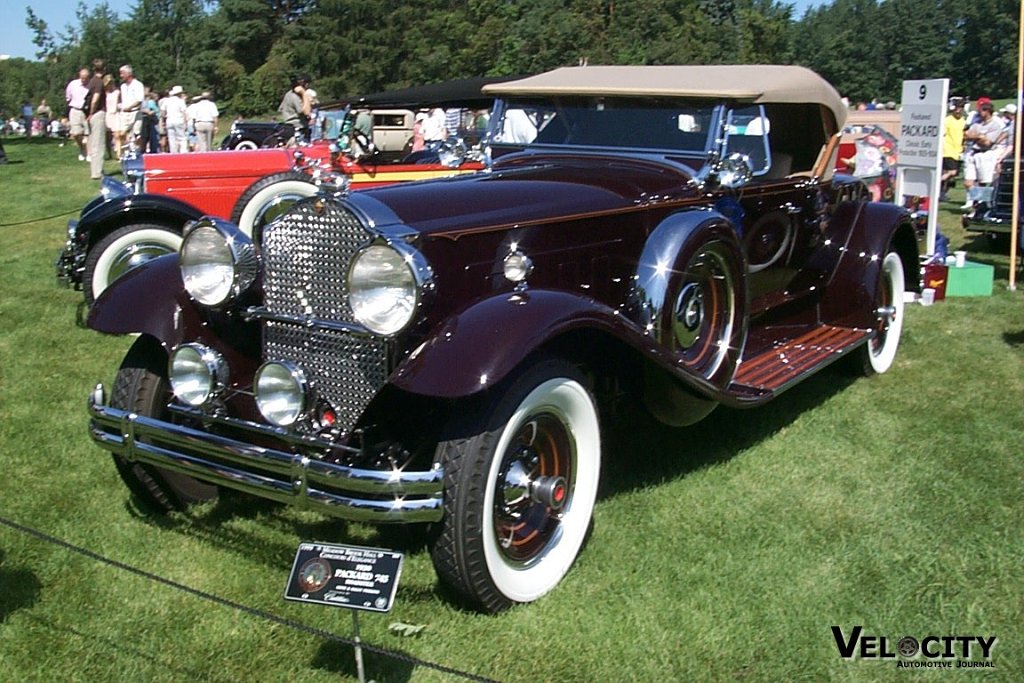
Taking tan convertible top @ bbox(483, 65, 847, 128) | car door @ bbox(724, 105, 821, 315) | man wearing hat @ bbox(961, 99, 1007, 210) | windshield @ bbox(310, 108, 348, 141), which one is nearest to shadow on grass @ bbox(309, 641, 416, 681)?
car door @ bbox(724, 105, 821, 315)

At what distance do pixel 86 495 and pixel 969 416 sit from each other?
4.39 m

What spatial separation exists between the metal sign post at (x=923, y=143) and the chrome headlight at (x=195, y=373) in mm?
7450

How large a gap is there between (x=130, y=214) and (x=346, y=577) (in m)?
5.38

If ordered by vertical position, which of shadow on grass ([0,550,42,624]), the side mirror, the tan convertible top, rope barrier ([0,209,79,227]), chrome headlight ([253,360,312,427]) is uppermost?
the tan convertible top

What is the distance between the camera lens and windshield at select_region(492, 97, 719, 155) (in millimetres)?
4609

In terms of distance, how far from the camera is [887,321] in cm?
593

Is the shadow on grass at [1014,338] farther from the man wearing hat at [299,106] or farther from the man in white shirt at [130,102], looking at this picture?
the man in white shirt at [130,102]

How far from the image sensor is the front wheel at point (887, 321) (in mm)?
5785

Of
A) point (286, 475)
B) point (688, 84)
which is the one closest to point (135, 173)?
point (688, 84)

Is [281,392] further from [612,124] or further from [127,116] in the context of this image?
[127,116]

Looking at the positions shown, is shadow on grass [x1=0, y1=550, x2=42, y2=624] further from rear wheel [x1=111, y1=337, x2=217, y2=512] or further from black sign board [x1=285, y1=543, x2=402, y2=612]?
black sign board [x1=285, y1=543, x2=402, y2=612]

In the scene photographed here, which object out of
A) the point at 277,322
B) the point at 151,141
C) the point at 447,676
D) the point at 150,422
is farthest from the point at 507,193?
the point at 151,141

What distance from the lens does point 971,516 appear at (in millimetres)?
3877

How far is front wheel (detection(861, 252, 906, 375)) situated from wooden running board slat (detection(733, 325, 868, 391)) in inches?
16.1
